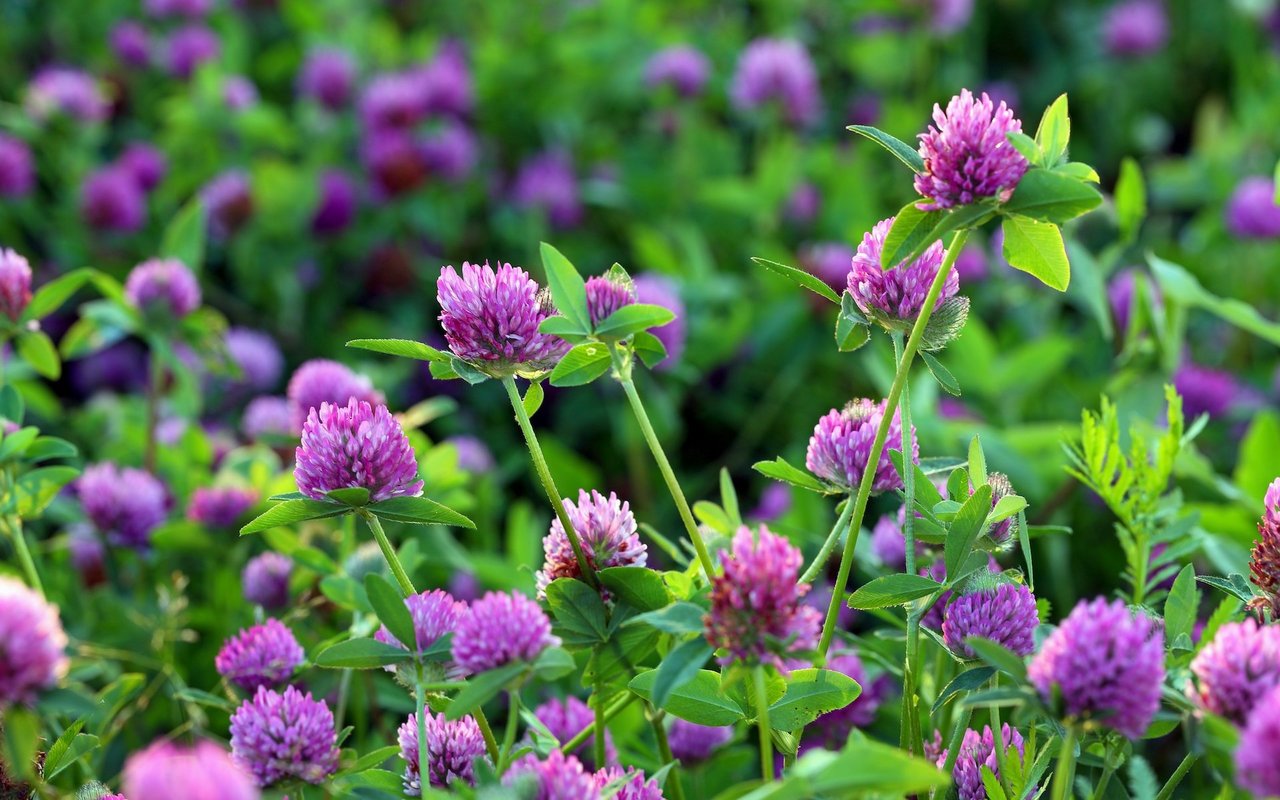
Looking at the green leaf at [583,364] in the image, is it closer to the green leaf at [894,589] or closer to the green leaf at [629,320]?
the green leaf at [629,320]

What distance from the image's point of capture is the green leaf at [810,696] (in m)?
0.82

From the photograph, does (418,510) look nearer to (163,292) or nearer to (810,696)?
(810,696)

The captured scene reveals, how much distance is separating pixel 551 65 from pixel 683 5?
50cm

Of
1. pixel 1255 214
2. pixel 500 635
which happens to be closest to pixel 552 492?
pixel 500 635

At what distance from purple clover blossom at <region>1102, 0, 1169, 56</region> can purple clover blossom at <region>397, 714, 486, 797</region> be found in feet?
8.44

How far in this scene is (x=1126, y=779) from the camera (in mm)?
1196

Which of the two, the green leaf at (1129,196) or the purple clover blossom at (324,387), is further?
the green leaf at (1129,196)

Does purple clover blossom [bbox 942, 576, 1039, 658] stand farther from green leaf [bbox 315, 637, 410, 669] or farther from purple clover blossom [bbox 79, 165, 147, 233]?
purple clover blossom [bbox 79, 165, 147, 233]

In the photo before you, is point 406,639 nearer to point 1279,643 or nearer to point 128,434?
point 1279,643

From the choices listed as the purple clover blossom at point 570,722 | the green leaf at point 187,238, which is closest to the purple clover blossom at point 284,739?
the purple clover blossom at point 570,722

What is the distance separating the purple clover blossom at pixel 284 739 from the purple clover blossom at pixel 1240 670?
48cm

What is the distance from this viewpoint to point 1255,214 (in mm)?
2131

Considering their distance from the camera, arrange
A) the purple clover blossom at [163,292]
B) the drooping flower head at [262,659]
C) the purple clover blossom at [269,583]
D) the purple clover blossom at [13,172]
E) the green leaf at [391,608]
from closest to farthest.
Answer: the green leaf at [391,608], the drooping flower head at [262,659], the purple clover blossom at [269,583], the purple clover blossom at [163,292], the purple clover blossom at [13,172]

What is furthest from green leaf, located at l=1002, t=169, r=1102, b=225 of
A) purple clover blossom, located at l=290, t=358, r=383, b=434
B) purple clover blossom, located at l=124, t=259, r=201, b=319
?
purple clover blossom, located at l=124, t=259, r=201, b=319
